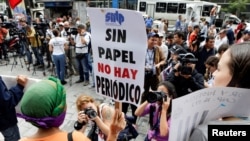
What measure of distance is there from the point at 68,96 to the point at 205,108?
17.7ft

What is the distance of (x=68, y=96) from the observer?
5.96 metres

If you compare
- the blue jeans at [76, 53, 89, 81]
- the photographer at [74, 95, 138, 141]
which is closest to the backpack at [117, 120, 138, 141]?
the photographer at [74, 95, 138, 141]

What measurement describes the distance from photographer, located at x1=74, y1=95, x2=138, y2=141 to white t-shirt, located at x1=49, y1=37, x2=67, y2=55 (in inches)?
157

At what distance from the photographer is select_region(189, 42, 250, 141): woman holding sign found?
2.80 ft

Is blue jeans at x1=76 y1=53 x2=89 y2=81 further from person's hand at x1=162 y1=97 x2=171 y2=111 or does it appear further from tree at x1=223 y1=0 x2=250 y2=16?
tree at x1=223 y1=0 x2=250 y2=16

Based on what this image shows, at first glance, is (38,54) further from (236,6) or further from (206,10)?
(236,6)

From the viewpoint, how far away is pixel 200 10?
18.4 meters

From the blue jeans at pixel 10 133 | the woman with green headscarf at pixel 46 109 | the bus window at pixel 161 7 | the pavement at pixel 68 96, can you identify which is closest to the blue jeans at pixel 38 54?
the pavement at pixel 68 96

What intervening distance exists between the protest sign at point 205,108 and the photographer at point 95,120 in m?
1.33

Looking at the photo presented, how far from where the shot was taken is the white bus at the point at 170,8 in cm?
1841

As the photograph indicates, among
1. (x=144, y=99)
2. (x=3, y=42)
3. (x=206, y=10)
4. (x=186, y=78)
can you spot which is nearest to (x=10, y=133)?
(x=144, y=99)

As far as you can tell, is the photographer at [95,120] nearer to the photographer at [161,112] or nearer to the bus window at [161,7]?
the photographer at [161,112]

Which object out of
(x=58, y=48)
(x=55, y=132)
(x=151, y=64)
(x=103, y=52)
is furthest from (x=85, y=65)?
(x=55, y=132)

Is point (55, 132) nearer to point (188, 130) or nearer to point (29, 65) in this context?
point (188, 130)
